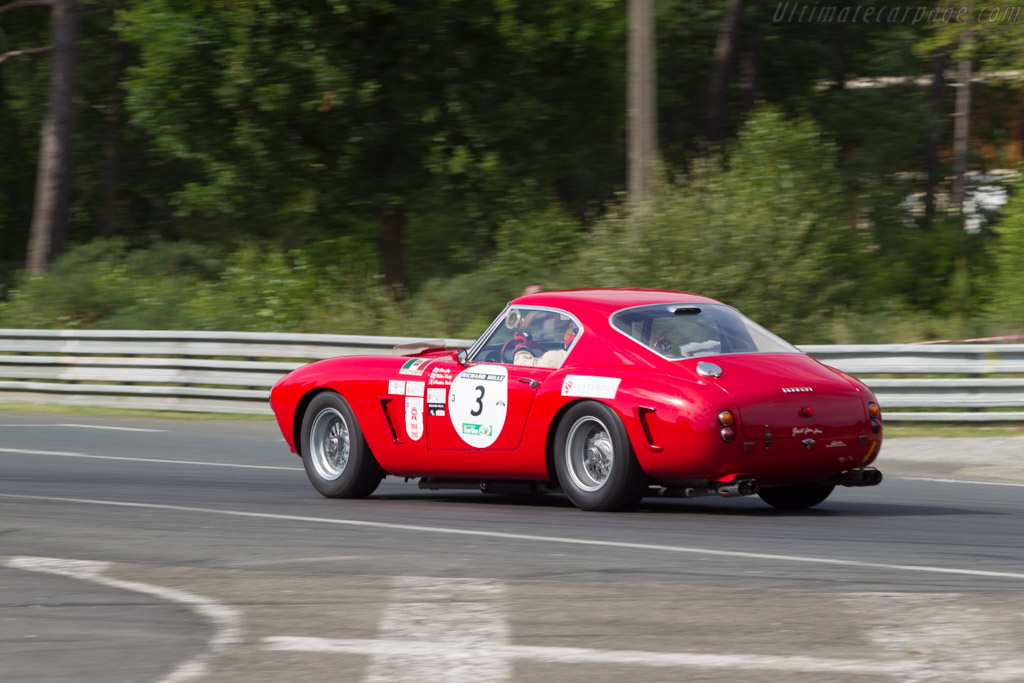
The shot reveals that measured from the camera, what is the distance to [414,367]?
10.2 metres

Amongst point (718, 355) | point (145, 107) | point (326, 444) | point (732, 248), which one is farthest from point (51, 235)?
point (718, 355)

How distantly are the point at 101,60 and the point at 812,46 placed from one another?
1847cm

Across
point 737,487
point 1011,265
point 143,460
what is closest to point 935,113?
point 1011,265

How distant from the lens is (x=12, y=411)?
20.0 m

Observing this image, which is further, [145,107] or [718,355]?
[145,107]

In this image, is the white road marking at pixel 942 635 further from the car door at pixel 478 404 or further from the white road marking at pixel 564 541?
the car door at pixel 478 404

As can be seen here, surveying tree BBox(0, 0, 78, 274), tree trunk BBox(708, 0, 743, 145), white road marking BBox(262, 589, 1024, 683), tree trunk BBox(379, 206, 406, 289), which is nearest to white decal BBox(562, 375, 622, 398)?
white road marking BBox(262, 589, 1024, 683)

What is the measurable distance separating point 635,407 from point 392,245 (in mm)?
22930

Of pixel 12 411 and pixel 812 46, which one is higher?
pixel 812 46

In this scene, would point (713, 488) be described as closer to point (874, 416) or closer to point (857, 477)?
point (857, 477)

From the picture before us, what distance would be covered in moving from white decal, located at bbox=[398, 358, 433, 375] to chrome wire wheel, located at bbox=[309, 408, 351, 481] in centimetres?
69

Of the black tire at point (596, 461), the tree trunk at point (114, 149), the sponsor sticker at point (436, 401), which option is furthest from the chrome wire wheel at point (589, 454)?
the tree trunk at point (114, 149)

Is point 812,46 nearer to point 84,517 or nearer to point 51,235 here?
point 51,235

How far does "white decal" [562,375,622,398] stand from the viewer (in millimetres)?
8875
